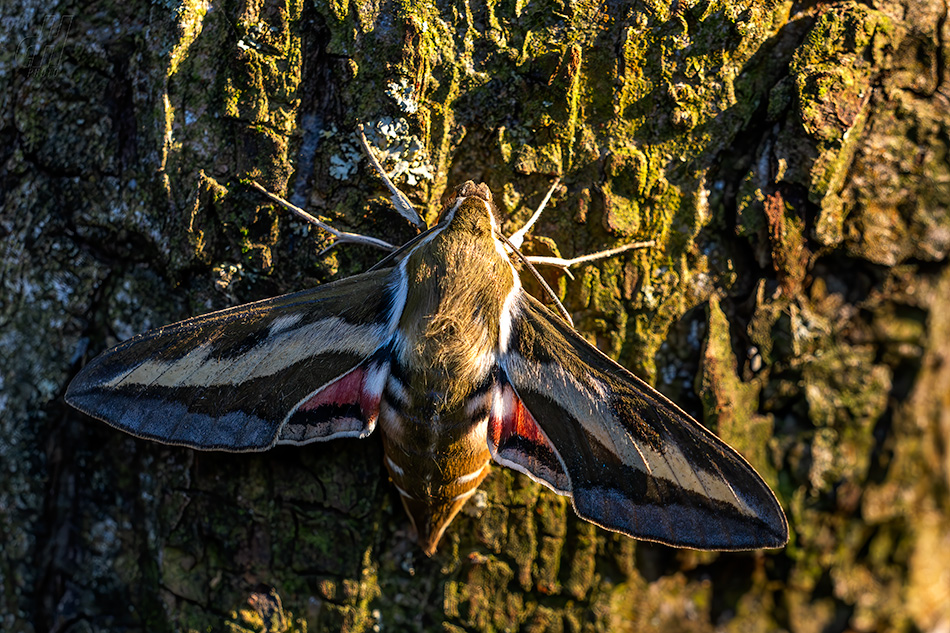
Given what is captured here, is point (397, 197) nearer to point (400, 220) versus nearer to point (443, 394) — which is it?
point (400, 220)

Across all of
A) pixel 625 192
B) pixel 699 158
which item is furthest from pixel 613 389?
pixel 699 158

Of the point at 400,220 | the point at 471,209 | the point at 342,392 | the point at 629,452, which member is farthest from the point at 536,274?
the point at 342,392

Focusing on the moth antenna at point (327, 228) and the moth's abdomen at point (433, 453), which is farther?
the moth antenna at point (327, 228)

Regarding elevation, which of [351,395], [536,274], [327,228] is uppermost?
[327,228]

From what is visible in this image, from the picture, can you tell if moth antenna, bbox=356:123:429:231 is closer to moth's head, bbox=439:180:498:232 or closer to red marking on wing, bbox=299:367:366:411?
moth's head, bbox=439:180:498:232

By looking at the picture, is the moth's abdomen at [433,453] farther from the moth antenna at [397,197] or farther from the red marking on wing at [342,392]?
the moth antenna at [397,197]

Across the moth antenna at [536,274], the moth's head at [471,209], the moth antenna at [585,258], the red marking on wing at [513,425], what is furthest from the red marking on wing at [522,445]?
the moth's head at [471,209]

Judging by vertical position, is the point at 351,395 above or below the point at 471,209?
below
